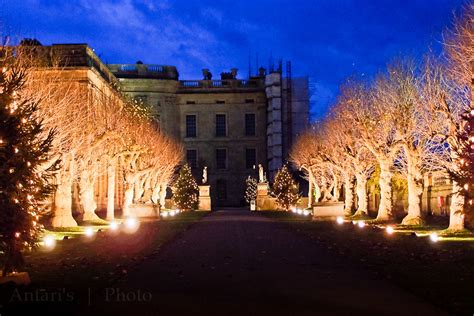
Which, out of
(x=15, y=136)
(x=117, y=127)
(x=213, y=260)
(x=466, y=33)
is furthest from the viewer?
(x=117, y=127)

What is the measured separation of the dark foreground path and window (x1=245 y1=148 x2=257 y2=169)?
3025 inches

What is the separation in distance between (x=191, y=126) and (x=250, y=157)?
30.8ft

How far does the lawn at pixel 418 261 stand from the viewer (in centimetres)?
1105

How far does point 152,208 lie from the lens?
44.3 meters

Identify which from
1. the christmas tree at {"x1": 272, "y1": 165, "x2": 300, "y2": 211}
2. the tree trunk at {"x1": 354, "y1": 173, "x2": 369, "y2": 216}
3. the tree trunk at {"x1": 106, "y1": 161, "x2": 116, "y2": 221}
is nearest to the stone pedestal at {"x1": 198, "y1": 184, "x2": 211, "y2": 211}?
the christmas tree at {"x1": 272, "y1": 165, "x2": 300, "y2": 211}

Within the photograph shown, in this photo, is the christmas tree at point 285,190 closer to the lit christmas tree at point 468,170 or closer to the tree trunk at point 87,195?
the tree trunk at point 87,195

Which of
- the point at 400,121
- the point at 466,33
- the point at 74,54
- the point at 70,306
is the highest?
the point at 74,54

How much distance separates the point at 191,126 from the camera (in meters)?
95.5

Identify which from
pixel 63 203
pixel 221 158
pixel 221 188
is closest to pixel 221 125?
pixel 221 158

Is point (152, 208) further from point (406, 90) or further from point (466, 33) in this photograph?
point (466, 33)

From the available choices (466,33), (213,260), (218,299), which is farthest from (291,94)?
(218,299)

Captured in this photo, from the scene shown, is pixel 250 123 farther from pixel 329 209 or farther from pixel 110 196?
pixel 329 209

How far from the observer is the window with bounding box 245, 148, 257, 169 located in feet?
313

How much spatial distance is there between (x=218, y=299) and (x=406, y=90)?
86.0ft
